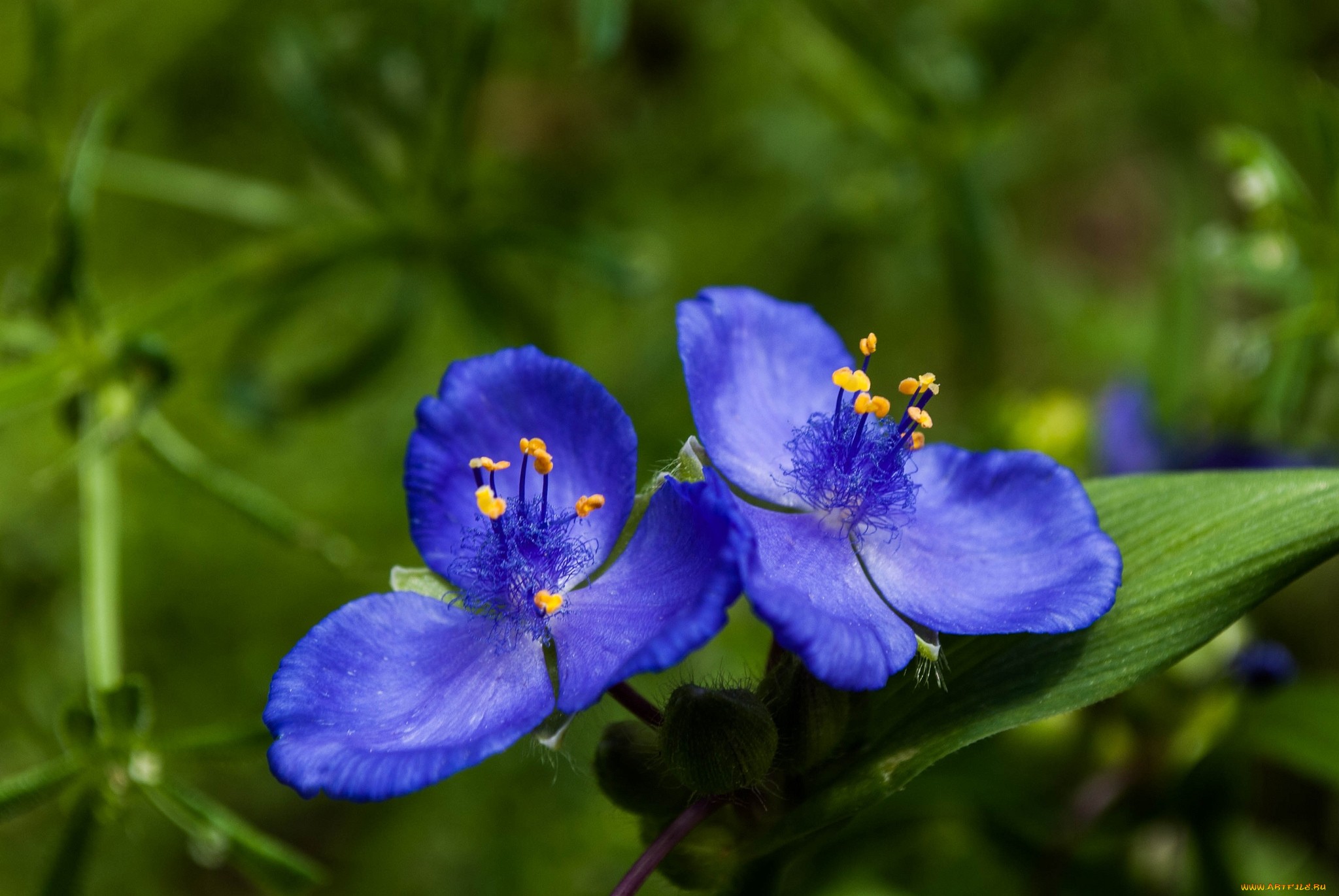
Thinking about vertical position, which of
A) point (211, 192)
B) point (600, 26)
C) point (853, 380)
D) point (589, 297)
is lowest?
point (853, 380)

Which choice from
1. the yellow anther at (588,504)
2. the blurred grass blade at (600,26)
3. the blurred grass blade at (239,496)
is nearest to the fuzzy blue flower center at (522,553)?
the yellow anther at (588,504)

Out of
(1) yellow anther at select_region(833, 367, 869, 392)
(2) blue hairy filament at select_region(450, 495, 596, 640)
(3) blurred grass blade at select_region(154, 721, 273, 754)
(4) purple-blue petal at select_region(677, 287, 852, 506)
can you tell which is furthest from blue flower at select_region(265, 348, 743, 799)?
(3) blurred grass blade at select_region(154, 721, 273, 754)

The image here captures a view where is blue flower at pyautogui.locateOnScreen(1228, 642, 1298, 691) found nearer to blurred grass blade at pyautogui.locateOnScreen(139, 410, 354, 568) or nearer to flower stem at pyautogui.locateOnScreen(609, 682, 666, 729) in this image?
flower stem at pyautogui.locateOnScreen(609, 682, 666, 729)

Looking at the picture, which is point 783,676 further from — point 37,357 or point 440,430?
point 37,357

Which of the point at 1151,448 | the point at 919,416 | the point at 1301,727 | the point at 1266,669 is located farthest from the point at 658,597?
the point at 1151,448

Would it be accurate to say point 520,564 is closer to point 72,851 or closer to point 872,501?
point 872,501

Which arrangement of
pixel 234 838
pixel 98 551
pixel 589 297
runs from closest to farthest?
Answer: 1. pixel 234 838
2. pixel 98 551
3. pixel 589 297
